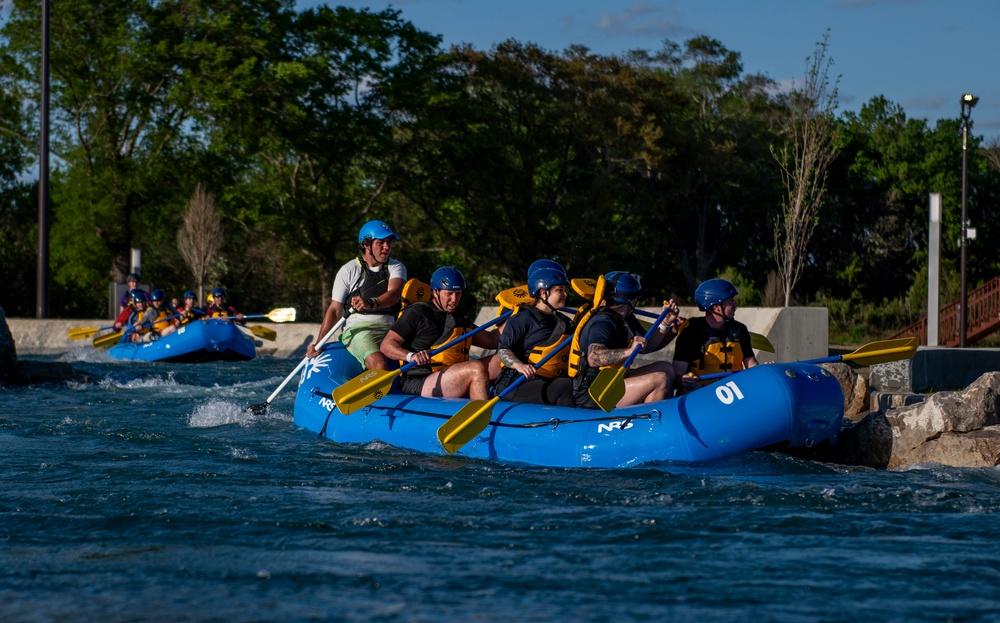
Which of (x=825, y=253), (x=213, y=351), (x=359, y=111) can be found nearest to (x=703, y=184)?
(x=825, y=253)

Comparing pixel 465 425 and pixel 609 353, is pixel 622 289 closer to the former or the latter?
pixel 609 353

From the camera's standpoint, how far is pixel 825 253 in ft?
119

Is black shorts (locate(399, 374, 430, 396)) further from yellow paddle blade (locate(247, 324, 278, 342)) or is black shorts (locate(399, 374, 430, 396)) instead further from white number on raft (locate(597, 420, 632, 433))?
yellow paddle blade (locate(247, 324, 278, 342))

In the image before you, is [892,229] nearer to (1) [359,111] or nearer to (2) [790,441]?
(1) [359,111]

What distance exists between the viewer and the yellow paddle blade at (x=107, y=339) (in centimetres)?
2131

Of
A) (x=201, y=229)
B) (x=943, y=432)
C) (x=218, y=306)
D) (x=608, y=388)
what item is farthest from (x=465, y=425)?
(x=201, y=229)

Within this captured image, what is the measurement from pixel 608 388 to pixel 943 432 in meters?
2.17

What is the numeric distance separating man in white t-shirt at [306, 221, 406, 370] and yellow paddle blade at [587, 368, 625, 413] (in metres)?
3.17

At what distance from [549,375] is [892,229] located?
29.8 meters

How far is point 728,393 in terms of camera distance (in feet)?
24.7

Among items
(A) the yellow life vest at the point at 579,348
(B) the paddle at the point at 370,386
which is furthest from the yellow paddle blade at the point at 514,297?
(A) the yellow life vest at the point at 579,348

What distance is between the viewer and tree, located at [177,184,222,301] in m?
29.4

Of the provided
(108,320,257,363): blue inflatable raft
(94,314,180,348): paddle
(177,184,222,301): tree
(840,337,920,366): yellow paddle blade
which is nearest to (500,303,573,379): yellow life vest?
(840,337,920,366): yellow paddle blade

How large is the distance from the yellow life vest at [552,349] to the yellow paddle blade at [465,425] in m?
0.53
